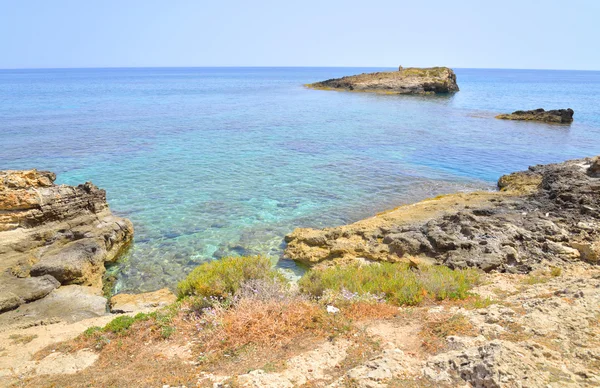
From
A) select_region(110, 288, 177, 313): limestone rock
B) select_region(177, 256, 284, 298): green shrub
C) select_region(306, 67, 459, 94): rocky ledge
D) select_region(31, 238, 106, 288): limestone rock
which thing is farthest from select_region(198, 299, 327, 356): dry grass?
select_region(306, 67, 459, 94): rocky ledge

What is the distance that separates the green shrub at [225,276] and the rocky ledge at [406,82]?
7800cm

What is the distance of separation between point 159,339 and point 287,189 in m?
14.2

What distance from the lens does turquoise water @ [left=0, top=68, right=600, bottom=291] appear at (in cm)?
1623

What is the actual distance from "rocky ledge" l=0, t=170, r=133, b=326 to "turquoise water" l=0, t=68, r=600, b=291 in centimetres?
110

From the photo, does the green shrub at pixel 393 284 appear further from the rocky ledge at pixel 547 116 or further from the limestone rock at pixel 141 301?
the rocky ledge at pixel 547 116

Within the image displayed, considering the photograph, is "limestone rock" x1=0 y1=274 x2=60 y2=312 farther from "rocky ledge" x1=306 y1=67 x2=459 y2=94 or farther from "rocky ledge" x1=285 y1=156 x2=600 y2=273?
"rocky ledge" x1=306 y1=67 x2=459 y2=94

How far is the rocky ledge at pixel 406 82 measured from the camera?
265 ft

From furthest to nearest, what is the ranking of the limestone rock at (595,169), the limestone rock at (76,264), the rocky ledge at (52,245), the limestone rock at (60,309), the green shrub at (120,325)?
1. the limestone rock at (595,169)
2. the limestone rock at (76,264)
3. the rocky ledge at (52,245)
4. the limestone rock at (60,309)
5. the green shrub at (120,325)

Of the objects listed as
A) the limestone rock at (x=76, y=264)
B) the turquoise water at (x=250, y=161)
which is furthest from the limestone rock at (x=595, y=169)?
the limestone rock at (x=76, y=264)

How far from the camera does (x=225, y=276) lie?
9.41 meters

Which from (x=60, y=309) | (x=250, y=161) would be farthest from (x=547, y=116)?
(x=60, y=309)

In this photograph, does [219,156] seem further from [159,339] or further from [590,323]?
[590,323]

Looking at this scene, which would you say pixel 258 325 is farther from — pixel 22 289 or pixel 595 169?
pixel 595 169

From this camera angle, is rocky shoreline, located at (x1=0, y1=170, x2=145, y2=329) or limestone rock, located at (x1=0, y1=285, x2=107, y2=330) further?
rocky shoreline, located at (x1=0, y1=170, x2=145, y2=329)
